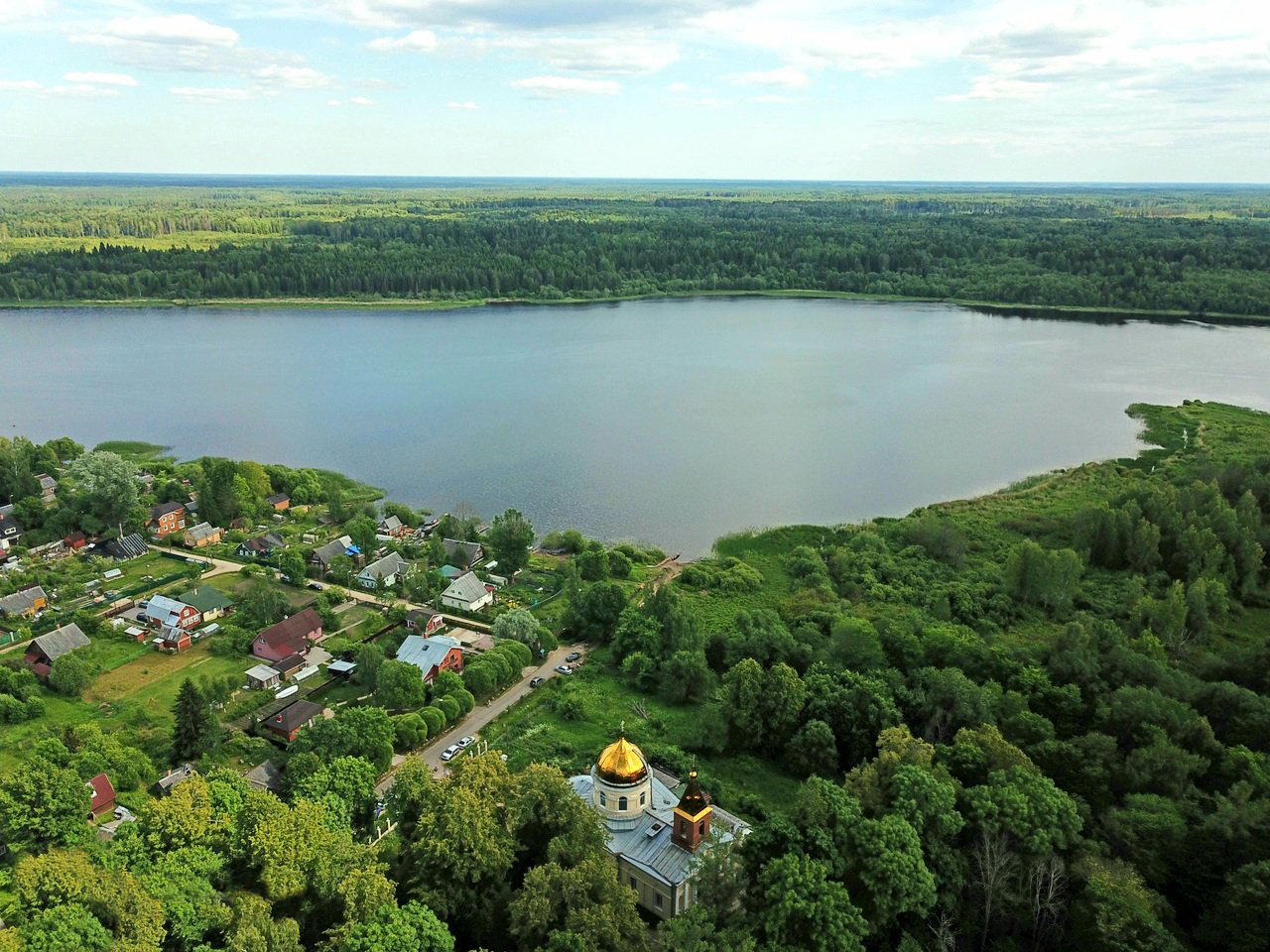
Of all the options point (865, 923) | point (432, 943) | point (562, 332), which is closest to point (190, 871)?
point (432, 943)

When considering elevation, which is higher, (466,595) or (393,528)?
(393,528)

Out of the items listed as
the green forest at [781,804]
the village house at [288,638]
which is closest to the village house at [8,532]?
the green forest at [781,804]

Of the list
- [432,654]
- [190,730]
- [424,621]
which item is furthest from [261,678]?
[424,621]

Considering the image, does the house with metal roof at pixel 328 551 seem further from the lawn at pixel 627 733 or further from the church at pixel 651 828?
the church at pixel 651 828

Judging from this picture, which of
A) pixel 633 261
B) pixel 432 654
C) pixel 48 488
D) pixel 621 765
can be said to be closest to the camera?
pixel 621 765

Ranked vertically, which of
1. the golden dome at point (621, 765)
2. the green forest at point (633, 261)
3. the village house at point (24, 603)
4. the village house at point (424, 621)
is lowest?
the village house at point (424, 621)

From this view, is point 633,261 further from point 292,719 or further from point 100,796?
point 100,796

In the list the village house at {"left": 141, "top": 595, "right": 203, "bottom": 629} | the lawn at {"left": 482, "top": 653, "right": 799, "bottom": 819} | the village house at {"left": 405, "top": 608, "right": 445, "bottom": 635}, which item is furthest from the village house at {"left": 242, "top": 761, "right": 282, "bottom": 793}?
the village house at {"left": 141, "top": 595, "right": 203, "bottom": 629}
